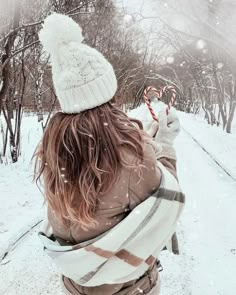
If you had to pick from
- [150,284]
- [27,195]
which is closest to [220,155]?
[27,195]

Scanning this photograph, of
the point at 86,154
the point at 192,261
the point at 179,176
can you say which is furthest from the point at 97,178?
the point at 179,176

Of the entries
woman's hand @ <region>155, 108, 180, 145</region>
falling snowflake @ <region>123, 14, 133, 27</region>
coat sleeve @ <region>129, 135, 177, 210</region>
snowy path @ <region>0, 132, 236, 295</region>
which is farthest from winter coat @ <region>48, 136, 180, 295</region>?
falling snowflake @ <region>123, 14, 133, 27</region>

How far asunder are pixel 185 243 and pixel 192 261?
0.48 meters

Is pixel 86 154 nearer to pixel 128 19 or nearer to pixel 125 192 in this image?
pixel 125 192

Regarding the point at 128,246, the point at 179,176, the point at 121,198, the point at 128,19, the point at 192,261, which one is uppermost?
the point at 121,198

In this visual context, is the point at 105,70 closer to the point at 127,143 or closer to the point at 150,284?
the point at 127,143

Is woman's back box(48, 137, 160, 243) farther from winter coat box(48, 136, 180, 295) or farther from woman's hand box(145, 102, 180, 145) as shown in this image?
woman's hand box(145, 102, 180, 145)

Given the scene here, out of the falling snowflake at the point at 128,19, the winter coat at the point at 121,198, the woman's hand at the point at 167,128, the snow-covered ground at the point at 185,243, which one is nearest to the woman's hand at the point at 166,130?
the woman's hand at the point at 167,128

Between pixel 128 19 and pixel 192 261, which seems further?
pixel 128 19

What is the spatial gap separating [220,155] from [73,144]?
35.3ft

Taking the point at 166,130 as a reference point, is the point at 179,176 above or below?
below

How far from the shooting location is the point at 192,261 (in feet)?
13.8

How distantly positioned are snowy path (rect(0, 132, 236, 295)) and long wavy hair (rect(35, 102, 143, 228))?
239 cm

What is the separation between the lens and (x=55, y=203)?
160cm
